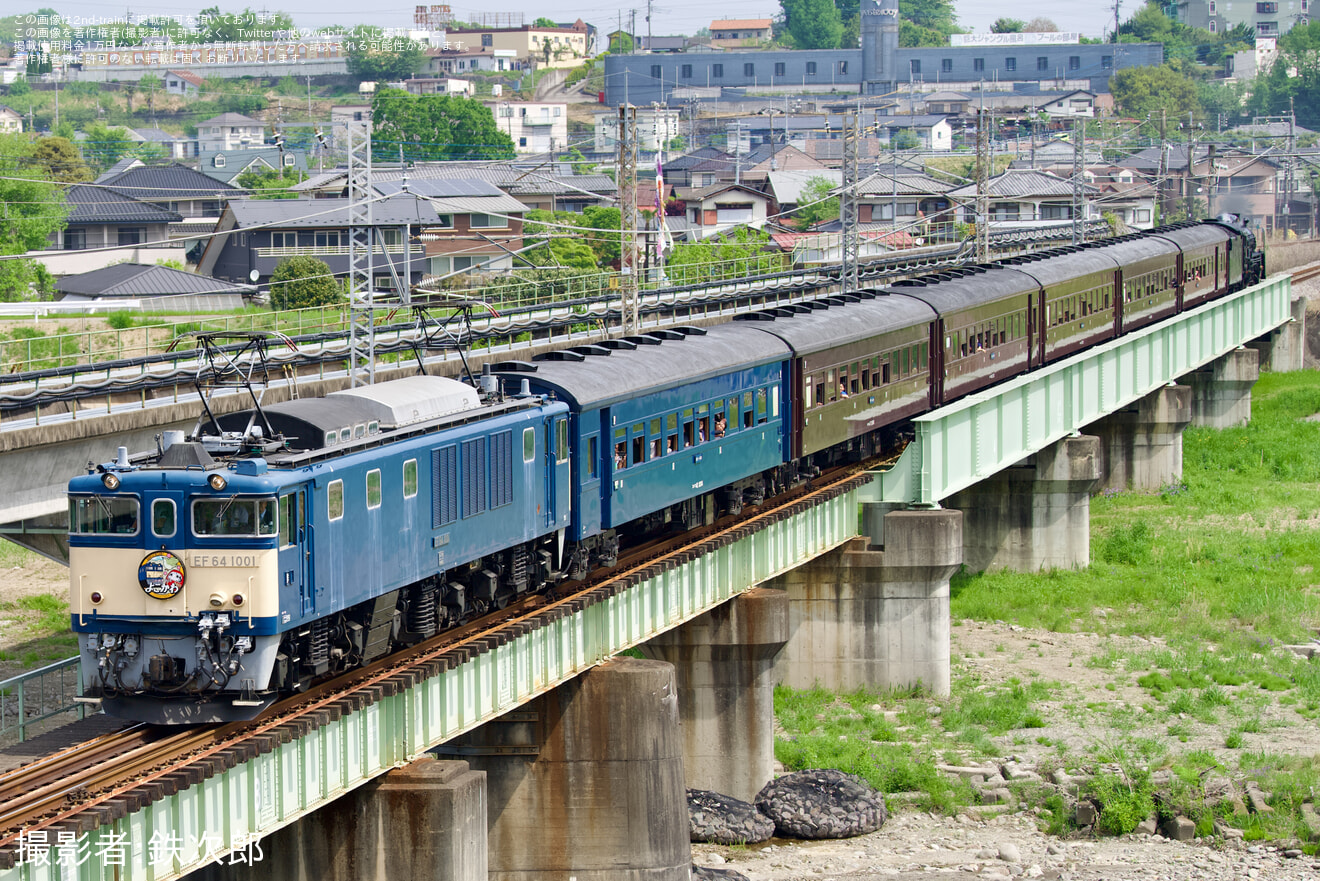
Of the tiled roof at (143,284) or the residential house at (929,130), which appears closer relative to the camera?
the tiled roof at (143,284)

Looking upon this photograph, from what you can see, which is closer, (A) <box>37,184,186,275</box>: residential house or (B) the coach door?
(B) the coach door

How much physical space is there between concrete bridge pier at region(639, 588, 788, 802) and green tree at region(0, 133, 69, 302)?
212ft

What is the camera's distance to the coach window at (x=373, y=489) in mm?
21812

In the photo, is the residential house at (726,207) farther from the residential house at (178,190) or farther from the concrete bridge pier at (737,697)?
the concrete bridge pier at (737,697)

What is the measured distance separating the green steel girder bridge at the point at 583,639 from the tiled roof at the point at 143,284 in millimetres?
47241

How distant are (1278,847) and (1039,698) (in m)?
9.23

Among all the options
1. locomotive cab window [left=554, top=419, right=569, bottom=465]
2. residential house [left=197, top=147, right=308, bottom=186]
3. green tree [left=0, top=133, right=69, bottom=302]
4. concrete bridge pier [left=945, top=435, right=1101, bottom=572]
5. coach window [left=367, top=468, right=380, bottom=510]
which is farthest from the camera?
residential house [left=197, top=147, right=308, bottom=186]

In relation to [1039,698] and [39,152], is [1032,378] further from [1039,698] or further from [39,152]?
[39,152]

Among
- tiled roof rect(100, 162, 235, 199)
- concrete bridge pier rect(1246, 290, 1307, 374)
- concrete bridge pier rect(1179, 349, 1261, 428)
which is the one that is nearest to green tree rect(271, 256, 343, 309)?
tiled roof rect(100, 162, 235, 199)

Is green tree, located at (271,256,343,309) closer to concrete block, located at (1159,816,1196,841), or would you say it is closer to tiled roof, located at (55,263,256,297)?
tiled roof, located at (55,263,256,297)

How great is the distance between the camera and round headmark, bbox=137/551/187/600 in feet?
64.8

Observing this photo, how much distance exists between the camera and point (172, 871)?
17.5m

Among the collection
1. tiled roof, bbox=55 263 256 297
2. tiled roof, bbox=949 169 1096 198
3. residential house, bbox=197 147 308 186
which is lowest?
tiled roof, bbox=55 263 256 297

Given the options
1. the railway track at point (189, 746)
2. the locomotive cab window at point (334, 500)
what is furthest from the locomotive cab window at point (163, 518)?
the railway track at point (189, 746)
